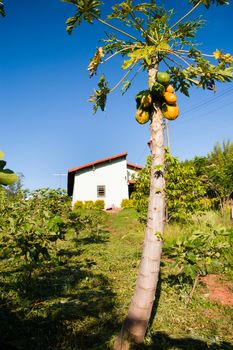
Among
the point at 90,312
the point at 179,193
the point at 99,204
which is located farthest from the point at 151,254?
the point at 99,204

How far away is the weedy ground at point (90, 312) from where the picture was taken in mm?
3539

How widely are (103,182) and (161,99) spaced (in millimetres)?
30983

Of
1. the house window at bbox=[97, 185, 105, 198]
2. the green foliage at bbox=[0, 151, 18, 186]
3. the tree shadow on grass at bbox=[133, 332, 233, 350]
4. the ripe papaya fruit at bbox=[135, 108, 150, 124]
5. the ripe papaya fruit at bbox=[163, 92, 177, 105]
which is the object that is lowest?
the tree shadow on grass at bbox=[133, 332, 233, 350]

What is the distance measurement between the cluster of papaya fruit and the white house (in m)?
30.2

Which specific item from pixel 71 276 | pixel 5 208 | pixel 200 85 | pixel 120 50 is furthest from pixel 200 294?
pixel 5 208

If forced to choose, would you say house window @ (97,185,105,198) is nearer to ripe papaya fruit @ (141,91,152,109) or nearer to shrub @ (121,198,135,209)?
shrub @ (121,198,135,209)

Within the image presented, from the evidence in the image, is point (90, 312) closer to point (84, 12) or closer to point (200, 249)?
point (200, 249)

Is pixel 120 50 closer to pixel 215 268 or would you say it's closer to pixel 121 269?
pixel 121 269

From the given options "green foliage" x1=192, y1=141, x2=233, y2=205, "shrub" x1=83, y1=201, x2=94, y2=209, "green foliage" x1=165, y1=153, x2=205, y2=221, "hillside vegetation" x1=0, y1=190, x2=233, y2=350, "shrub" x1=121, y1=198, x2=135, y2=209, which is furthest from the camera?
"shrub" x1=121, y1=198, x2=135, y2=209

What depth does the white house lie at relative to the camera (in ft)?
110

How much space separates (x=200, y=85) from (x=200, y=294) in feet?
14.4

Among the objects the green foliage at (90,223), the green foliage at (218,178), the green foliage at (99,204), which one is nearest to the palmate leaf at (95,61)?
the green foliage at (90,223)

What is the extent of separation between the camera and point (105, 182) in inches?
1330

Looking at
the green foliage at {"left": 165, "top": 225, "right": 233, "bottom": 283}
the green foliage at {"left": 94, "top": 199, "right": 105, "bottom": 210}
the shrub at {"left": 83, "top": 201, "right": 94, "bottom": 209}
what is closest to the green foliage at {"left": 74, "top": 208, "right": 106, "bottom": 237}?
the green foliage at {"left": 165, "top": 225, "right": 233, "bottom": 283}
